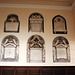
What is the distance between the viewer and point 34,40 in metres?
4.56

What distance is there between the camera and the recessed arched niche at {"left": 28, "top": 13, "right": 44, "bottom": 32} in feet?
15.3

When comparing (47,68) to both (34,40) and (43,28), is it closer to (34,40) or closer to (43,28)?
(34,40)

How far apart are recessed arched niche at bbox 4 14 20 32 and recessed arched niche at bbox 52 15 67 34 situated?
5.05 ft

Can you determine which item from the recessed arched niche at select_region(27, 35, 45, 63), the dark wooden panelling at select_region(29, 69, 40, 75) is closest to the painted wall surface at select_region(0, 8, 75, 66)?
the recessed arched niche at select_region(27, 35, 45, 63)

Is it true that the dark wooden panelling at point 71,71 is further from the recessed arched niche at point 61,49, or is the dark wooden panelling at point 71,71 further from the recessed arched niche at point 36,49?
the recessed arched niche at point 36,49

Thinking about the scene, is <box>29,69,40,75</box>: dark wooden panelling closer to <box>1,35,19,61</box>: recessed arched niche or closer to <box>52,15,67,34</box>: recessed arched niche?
<box>1,35,19,61</box>: recessed arched niche

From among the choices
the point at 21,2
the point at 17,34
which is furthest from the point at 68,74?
the point at 21,2

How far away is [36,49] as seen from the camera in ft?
14.7

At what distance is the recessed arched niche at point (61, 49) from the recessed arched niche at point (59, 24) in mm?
278

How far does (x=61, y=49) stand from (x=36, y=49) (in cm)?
101

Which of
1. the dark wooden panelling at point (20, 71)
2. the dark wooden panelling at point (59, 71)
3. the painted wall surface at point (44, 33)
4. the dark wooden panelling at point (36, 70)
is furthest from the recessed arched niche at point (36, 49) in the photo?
the dark wooden panelling at point (59, 71)

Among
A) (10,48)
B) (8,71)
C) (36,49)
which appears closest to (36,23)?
(36,49)

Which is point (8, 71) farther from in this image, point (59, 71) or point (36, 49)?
point (59, 71)

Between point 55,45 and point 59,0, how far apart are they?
5.97 ft
